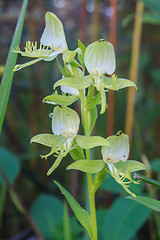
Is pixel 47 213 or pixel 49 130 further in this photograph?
pixel 49 130

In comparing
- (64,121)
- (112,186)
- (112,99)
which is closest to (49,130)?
(112,99)

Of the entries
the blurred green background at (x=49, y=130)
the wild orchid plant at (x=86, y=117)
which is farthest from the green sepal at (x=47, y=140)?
the blurred green background at (x=49, y=130)

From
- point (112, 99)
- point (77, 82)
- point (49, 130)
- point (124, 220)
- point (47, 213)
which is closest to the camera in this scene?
point (77, 82)

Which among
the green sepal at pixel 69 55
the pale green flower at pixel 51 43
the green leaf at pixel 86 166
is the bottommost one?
the green leaf at pixel 86 166

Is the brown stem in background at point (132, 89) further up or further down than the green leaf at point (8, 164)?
further up

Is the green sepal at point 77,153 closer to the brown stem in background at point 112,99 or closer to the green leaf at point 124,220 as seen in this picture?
the green leaf at point 124,220

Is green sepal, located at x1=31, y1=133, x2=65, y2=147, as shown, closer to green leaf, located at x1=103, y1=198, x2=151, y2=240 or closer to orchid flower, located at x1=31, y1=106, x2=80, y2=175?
orchid flower, located at x1=31, y1=106, x2=80, y2=175

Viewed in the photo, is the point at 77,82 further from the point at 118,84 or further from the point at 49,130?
the point at 49,130
